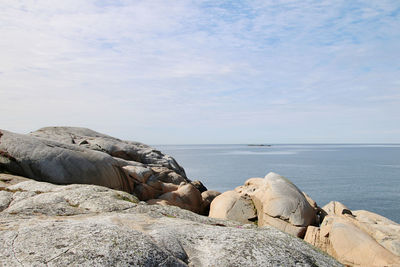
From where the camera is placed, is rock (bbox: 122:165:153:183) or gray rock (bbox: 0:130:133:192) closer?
gray rock (bbox: 0:130:133:192)

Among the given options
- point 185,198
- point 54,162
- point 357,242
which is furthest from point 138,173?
point 357,242

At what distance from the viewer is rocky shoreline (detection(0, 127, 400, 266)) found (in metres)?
5.33

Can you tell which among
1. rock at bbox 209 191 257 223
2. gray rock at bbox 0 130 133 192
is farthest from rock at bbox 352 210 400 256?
gray rock at bbox 0 130 133 192

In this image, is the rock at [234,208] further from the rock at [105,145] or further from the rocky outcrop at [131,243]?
the rocky outcrop at [131,243]

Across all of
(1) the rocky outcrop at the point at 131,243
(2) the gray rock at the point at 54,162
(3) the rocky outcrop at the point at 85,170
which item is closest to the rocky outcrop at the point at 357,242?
(1) the rocky outcrop at the point at 131,243

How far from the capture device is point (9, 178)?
14.8 meters

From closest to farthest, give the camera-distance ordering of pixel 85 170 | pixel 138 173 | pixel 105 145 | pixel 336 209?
pixel 85 170 < pixel 138 173 < pixel 336 209 < pixel 105 145

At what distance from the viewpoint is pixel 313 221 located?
17.8 m

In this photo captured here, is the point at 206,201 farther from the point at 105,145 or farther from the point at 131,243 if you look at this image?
the point at 131,243

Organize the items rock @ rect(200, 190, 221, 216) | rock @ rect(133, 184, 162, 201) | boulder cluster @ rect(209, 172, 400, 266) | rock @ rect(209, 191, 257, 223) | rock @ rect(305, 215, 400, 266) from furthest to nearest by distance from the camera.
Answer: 1. rock @ rect(200, 190, 221, 216)
2. rock @ rect(133, 184, 162, 201)
3. rock @ rect(209, 191, 257, 223)
4. boulder cluster @ rect(209, 172, 400, 266)
5. rock @ rect(305, 215, 400, 266)

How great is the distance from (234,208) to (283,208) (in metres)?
3.14

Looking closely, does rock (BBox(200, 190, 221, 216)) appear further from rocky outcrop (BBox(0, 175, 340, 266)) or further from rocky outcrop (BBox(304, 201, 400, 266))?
rocky outcrop (BBox(0, 175, 340, 266))

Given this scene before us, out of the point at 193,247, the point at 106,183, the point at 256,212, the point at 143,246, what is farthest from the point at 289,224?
the point at 143,246

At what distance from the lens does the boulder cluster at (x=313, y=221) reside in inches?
525
